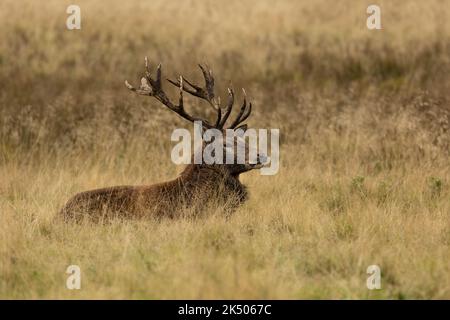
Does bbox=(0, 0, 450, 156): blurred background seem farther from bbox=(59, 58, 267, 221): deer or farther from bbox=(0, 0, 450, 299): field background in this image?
bbox=(59, 58, 267, 221): deer

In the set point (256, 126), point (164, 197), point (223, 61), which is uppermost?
point (223, 61)

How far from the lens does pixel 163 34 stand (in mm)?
19500

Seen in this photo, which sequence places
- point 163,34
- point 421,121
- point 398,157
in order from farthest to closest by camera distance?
point 163,34 → point 421,121 → point 398,157

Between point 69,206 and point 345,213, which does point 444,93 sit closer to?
point 345,213

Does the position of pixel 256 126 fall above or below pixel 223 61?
below

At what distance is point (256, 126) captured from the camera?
540 inches

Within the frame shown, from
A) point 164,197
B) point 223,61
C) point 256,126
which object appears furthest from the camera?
point 223,61

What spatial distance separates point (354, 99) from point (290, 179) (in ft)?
17.0

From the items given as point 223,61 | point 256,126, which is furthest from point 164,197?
point 223,61

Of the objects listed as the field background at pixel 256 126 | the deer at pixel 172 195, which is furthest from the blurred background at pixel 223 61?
the deer at pixel 172 195

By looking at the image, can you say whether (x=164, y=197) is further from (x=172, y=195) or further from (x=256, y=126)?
(x=256, y=126)

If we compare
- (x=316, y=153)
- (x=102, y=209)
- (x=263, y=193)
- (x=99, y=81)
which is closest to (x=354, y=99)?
(x=316, y=153)

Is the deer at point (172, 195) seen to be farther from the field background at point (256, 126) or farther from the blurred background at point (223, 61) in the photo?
the blurred background at point (223, 61)

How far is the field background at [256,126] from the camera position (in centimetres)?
654
